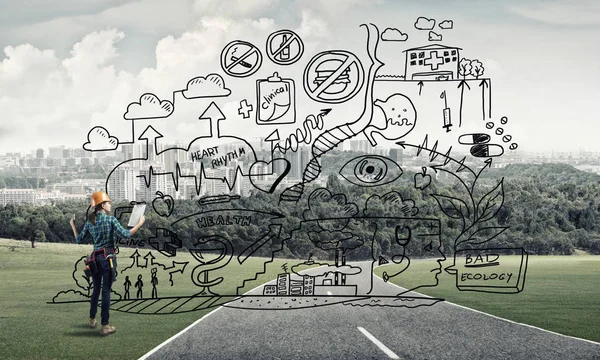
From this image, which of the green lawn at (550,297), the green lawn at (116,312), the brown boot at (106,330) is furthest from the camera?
the green lawn at (550,297)

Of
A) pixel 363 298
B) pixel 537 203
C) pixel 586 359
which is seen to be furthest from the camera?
pixel 537 203

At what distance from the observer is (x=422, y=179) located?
48.2 feet

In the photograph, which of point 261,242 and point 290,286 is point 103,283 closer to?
point 261,242

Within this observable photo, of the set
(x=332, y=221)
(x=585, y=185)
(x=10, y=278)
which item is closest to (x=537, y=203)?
(x=585, y=185)

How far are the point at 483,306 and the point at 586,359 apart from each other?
5852mm

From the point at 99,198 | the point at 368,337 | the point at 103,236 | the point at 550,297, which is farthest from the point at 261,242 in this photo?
the point at 550,297

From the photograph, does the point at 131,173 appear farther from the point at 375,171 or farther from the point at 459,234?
the point at 459,234

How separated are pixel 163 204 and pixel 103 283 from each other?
7.23 ft

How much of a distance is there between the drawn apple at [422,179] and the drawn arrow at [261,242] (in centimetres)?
294

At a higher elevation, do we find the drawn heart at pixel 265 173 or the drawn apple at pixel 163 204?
the drawn heart at pixel 265 173

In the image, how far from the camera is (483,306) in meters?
18.3

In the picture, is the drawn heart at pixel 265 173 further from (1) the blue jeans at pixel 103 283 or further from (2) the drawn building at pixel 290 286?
(1) the blue jeans at pixel 103 283

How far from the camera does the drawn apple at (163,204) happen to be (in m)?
14.3

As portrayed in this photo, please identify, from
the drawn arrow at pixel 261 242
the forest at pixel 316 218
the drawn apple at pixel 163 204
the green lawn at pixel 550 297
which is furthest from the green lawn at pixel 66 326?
the green lawn at pixel 550 297
